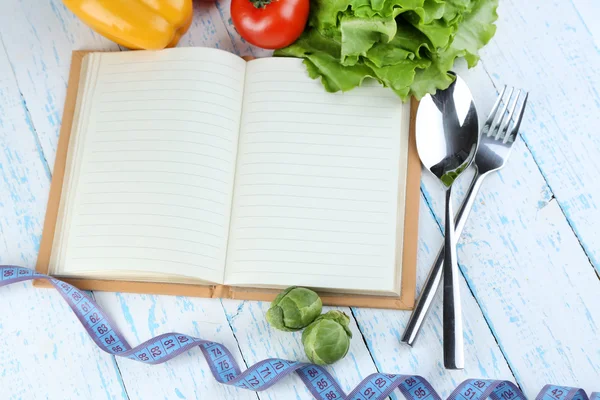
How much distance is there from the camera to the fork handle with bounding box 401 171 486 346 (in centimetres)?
111

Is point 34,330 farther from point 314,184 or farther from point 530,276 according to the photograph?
point 530,276

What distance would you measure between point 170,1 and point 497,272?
0.75m

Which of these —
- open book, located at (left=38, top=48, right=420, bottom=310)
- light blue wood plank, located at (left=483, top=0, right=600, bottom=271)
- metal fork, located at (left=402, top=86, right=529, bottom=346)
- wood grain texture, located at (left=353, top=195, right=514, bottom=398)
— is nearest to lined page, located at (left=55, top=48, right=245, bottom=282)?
open book, located at (left=38, top=48, right=420, bottom=310)

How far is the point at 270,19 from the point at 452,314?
0.60 metres

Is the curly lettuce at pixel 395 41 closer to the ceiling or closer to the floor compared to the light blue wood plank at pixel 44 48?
closer to the ceiling

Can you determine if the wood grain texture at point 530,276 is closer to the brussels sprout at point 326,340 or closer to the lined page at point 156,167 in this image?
the brussels sprout at point 326,340

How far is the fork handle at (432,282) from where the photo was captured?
1.11m

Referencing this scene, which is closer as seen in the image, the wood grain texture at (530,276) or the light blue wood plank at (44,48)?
the wood grain texture at (530,276)

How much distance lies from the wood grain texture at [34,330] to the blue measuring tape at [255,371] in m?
0.04

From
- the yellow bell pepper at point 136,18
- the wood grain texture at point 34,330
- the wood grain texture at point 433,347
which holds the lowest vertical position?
the wood grain texture at point 34,330

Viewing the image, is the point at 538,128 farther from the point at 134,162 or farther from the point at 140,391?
the point at 140,391

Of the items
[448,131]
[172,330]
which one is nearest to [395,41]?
[448,131]

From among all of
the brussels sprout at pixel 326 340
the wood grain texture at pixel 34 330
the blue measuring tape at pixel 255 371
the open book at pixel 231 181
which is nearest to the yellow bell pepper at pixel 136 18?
the open book at pixel 231 181

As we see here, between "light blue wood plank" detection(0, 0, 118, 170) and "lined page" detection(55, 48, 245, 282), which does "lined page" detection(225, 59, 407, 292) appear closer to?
"lined page" detection(55, 48, 245, 282)
